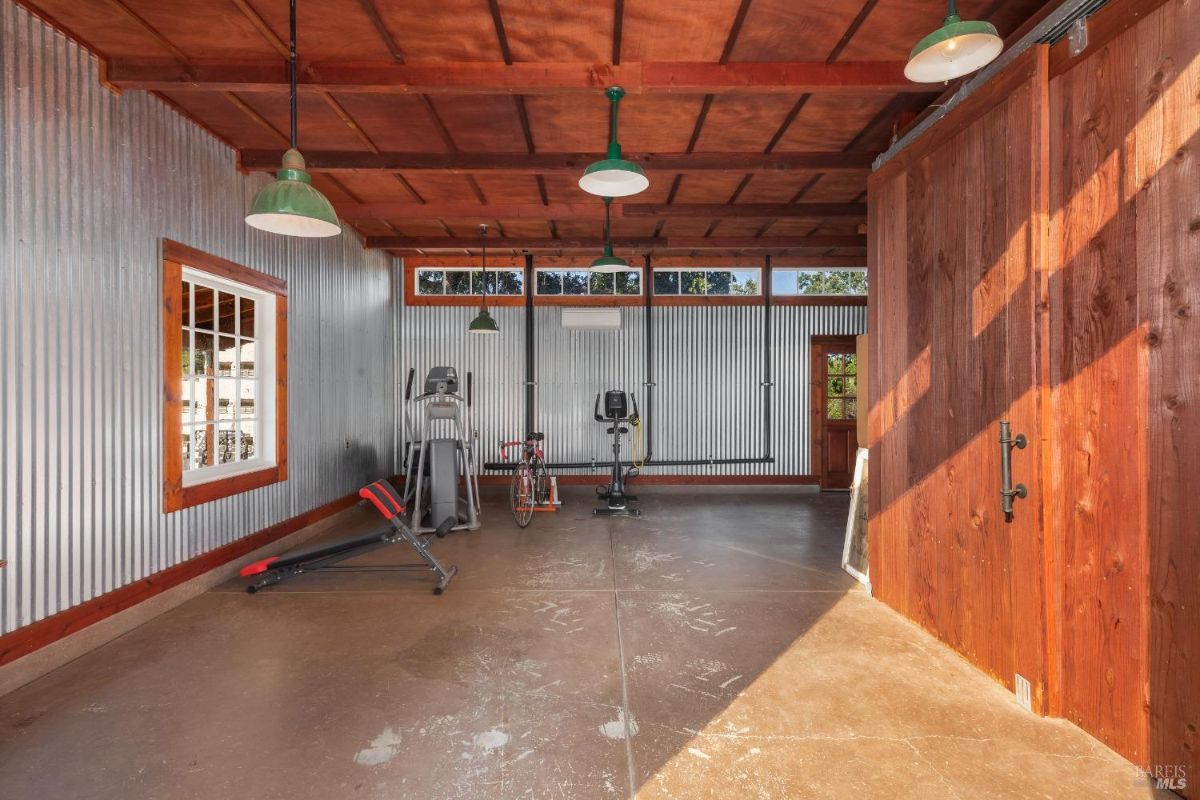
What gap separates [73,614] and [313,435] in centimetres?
298

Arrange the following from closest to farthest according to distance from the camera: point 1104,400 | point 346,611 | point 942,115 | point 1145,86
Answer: point 1145,86 → point 1104,400 → point 942,115 → point 346,611

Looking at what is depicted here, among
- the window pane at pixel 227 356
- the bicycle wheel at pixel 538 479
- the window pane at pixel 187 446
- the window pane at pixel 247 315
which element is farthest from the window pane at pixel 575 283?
the window pane at pixel 187 446

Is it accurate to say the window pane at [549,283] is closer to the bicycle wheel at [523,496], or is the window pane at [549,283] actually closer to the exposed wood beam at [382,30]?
the bicycle wheel at [523,496]

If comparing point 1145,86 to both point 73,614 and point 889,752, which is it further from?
point 73,614

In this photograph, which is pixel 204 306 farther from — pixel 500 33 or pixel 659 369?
pixel 659 369

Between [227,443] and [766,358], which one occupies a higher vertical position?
[766,358]

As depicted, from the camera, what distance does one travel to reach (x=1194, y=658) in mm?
2010

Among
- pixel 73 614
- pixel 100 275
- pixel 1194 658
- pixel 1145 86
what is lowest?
pixel 73 614

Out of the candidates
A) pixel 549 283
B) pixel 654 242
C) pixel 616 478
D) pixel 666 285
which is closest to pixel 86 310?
pixel 616 478

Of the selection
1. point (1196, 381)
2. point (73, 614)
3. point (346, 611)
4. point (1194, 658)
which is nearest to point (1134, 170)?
point (1196, 381)

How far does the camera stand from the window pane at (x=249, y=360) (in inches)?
199

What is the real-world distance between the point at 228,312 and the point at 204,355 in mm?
500

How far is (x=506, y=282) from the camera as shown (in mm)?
8828

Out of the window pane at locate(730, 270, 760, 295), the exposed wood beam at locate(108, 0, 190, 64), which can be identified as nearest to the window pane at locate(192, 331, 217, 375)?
the exposed wood beam at locate(108, 0, 190, 64)
